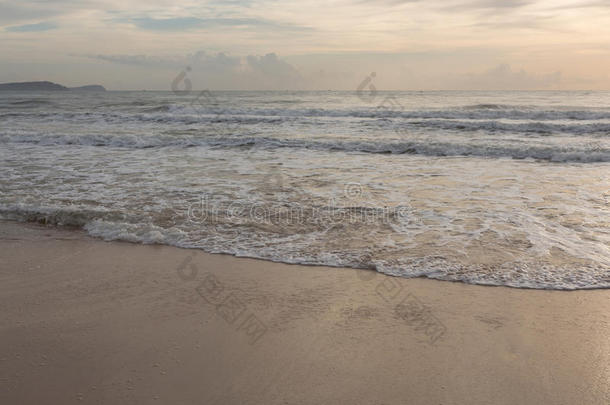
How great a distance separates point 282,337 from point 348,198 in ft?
15.2

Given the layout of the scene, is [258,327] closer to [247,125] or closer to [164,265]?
[164,265]

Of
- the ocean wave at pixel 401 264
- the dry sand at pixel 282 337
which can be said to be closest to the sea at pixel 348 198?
the ocean wave at pixel 401 264

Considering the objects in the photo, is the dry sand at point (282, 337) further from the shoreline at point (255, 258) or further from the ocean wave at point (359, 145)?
the ocean wave at point (359, 145)

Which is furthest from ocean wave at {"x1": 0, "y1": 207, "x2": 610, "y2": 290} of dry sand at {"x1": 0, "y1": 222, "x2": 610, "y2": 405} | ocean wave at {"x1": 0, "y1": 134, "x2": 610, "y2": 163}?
ocean wave at {"x1": 0, "y1": 134, "x2": 610, "y2": 163}

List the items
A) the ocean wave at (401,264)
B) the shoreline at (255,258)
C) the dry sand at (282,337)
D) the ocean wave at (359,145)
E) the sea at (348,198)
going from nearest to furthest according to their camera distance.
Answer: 1. the dry sand at (282,337)
2. the shoreline at (255,258)
3. the ocean wave at (401,264)
4. the sea at (348,198)
5. the ocean wave at (359,145)

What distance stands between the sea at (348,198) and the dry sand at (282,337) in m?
0.58

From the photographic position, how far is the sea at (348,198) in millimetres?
5293

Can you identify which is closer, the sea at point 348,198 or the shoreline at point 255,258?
the shoreline at point 255,258

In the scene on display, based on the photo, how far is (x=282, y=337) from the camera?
11.7 feet

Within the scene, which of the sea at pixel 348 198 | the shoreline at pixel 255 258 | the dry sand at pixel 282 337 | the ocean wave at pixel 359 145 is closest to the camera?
the dry sand at pixel 282 337

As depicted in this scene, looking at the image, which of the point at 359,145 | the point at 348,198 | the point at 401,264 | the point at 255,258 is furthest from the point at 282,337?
the point at 359,145

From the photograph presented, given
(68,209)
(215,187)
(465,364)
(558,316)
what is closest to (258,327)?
(465,364)

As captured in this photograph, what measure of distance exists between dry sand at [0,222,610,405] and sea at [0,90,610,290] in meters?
0.58

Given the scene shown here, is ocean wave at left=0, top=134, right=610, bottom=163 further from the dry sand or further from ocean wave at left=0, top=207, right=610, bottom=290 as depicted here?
the dry sand
